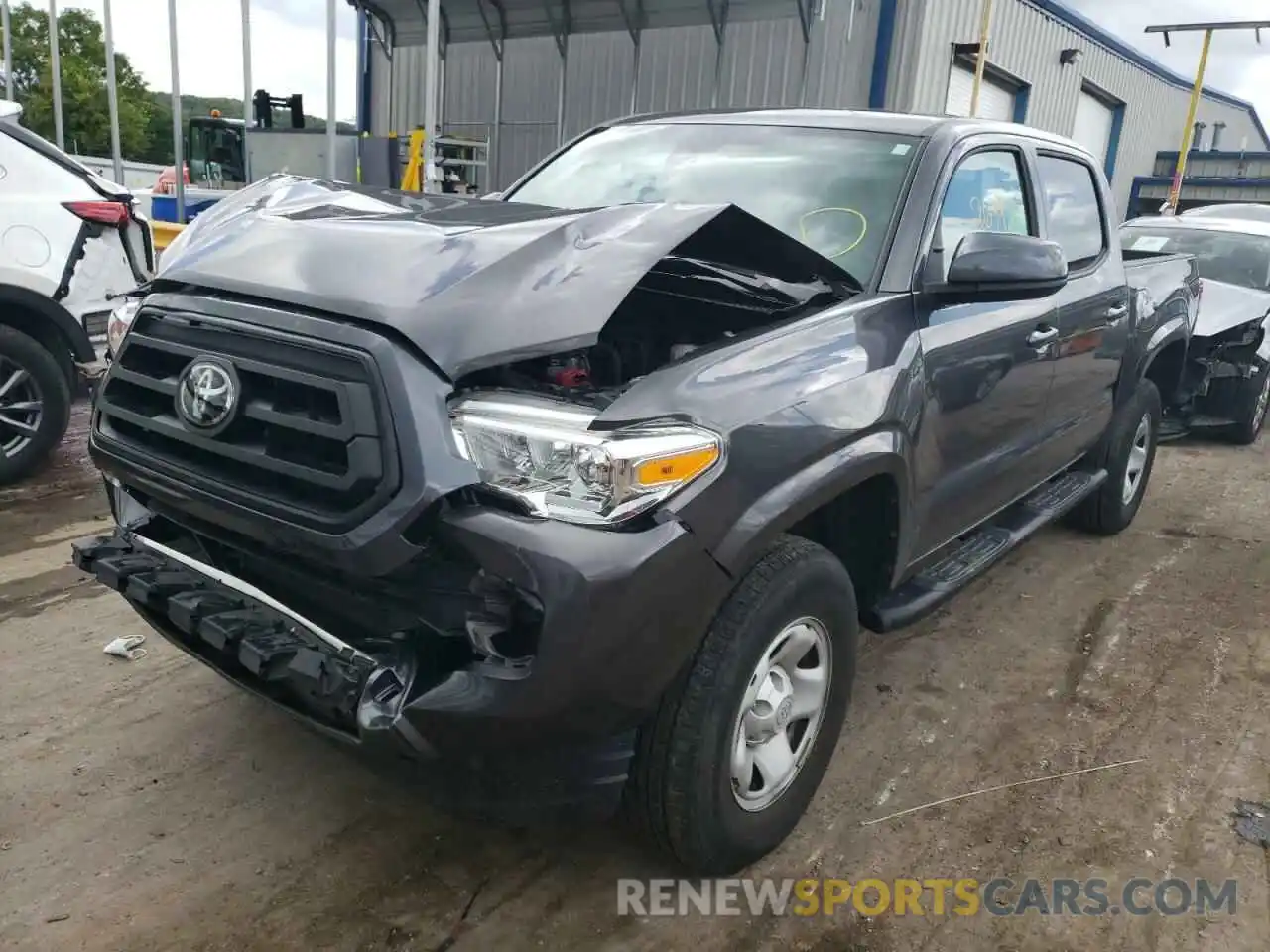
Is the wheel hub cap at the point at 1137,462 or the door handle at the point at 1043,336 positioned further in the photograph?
the wheel hub cap at the point at 1137,462

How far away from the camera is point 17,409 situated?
5031 millimetres

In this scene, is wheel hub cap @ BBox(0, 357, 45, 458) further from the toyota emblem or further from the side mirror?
the side mirror

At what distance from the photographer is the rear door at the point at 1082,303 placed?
12.8 ft

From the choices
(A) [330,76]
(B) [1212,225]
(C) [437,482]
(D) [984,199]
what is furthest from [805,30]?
(C) [437,482]

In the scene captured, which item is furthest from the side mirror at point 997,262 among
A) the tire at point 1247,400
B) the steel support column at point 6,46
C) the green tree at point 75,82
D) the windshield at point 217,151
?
the green tree at point 75,82

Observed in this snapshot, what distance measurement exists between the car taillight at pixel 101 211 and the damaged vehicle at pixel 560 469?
2890 millimetres

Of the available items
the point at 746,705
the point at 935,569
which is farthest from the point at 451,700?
the point at 935,569

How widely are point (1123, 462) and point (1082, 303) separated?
138cm

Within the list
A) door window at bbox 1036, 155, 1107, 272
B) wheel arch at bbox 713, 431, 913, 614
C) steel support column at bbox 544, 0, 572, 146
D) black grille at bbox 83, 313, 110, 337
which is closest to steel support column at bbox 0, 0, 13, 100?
steel support column at bbox 544, 0, 572, 146

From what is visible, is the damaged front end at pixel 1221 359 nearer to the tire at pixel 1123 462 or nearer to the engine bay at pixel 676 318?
the tire at pixel 1123 462

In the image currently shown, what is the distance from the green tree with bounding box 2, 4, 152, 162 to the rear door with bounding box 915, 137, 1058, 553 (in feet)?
157

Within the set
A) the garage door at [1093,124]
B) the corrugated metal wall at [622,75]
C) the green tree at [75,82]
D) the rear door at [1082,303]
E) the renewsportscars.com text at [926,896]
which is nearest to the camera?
the renewsportscars.com text at [926,896]

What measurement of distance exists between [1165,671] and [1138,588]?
963mm

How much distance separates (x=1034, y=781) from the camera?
3047 millimetres
